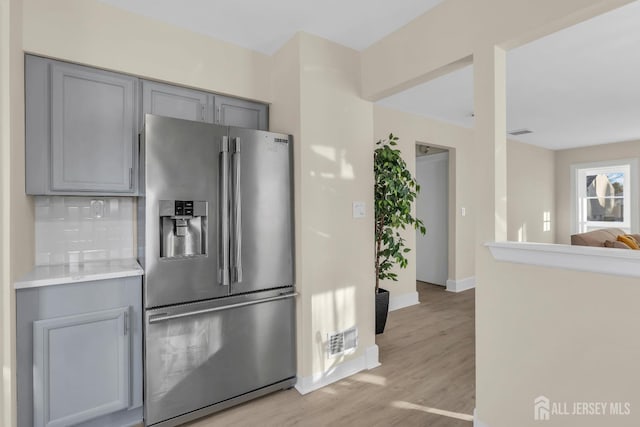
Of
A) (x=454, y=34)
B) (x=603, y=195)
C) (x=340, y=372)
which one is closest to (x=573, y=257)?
(x=454, y=34)

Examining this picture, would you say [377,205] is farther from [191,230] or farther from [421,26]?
[191,230]

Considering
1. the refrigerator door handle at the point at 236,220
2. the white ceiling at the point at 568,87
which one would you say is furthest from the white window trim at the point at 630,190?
the refrigerator door handle at the point at 236,220

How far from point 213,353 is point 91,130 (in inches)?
63.1

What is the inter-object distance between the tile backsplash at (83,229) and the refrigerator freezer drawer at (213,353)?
74cm

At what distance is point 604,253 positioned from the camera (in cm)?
131

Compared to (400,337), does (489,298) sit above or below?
above

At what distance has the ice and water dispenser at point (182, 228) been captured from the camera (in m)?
1.94

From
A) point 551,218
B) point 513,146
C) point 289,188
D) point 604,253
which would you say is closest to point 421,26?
point 289,188

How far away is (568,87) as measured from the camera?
3348mm

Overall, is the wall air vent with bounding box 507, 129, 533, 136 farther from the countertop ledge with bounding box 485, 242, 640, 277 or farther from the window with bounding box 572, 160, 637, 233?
the countertop ledge with bounding box 485, 242, 640, 277

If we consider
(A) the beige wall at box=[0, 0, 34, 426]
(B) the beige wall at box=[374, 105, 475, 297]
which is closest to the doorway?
(B) the beige wall at box=[374, 105, 475, 297]

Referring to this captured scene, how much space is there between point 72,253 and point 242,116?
5.04 ft

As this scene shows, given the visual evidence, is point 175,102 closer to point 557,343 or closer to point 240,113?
point 240,113

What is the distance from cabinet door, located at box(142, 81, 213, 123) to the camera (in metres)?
2.21
